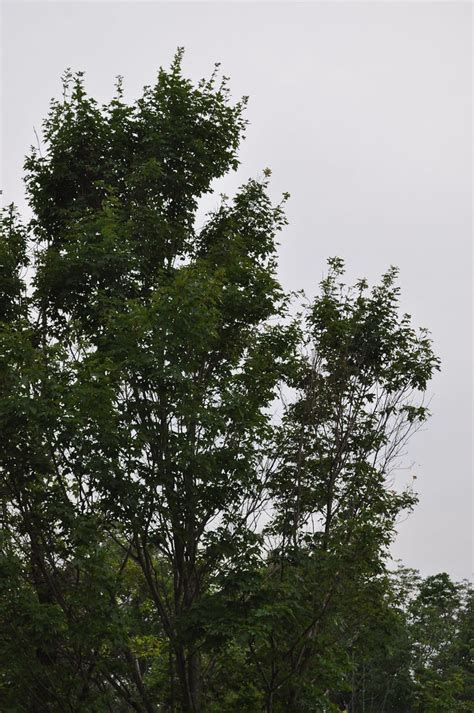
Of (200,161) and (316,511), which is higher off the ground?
(200,161)

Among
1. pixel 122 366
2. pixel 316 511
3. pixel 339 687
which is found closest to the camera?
pixel 122 366

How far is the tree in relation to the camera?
8.24 meters

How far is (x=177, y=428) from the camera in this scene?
898 cm

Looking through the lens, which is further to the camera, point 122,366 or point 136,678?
point 136,678

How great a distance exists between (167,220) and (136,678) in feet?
19.3

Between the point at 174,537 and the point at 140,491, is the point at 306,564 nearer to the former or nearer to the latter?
the point at 174,537

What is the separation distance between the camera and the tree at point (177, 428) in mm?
8242

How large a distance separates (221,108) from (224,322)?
321 cm

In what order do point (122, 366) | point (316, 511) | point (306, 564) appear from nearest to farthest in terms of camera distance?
1. point (122, 366)
2. point (306, 564)
3. point (316, 511)

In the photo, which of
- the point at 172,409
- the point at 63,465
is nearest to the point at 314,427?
the point at 172,409

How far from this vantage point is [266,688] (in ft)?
30.7

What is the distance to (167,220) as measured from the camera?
1073 centimetres

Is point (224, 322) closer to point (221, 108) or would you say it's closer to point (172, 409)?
point (172, 409)

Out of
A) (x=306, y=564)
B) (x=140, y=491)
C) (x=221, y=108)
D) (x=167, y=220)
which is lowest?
(x=306, y=564)
